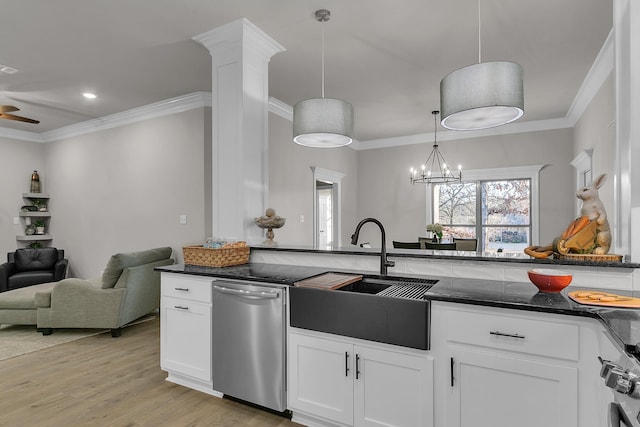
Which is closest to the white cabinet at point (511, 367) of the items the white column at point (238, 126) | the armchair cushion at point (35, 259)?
the white column at point (238, 126)

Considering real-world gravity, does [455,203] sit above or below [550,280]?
above

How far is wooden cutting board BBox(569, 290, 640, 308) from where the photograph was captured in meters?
1.46

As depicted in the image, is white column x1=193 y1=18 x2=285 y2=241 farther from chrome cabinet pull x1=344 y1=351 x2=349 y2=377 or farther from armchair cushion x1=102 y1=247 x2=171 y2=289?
chrome cabinet pull x1=344 y1=351 x2=349 y2=377

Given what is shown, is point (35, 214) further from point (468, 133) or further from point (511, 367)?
point (468, 133)

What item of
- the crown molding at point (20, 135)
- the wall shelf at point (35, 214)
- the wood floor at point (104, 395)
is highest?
the crown molding at point (20, 135)

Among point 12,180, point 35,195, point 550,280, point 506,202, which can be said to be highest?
point 12,180

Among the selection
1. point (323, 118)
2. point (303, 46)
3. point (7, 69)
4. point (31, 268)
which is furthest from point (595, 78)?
point (31, 268)

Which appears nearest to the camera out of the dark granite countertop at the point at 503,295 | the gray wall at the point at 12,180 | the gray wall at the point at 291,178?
the dark granite countertop at the point at 503,295

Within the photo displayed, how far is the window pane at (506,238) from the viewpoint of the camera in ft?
20.0

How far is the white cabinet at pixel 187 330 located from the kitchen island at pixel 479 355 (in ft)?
2.10

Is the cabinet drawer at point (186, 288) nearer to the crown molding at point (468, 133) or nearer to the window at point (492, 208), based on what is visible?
the window at point (492, 208)

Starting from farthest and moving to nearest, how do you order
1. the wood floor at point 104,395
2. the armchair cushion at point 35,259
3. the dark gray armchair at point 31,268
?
the armchair cushion at point 35,259, the dark gray armchair at point 31,268, the wood floor at point 104,395

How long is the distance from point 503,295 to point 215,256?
6.26 ft

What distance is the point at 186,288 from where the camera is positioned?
8.23ft
